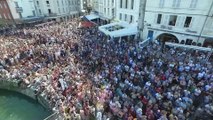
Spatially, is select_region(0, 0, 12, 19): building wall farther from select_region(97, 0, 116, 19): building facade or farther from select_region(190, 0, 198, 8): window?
select_region(190, 0, 198, 8): window

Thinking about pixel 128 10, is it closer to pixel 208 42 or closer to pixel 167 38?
pixel 167 38

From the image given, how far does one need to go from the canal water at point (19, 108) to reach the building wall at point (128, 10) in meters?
16.5

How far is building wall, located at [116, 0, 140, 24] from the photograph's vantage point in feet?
75.5

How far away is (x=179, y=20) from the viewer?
18562mm

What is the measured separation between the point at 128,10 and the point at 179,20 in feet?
26.9

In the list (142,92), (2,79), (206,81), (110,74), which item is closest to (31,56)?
(2,79)

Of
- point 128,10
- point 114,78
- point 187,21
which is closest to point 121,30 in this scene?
point 128,10

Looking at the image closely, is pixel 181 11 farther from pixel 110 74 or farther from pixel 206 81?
pixel 110 74

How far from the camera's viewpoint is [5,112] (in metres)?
14.5

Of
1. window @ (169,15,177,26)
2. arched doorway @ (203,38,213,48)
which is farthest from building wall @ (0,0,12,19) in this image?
arched doorway @ (203,38,213,48)

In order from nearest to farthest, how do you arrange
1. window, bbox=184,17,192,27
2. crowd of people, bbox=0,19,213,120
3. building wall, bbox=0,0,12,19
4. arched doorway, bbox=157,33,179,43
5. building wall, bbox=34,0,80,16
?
crowd of people, bbox=0,19,213,120, window, bbox=184,17,192,27, arched doorway, bbox=157,33,179,43, building wall, bbox=0,0,12,19, building wall, bbox=34,0,80,16

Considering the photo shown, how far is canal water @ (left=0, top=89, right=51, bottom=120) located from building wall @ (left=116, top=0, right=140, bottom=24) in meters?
16.5

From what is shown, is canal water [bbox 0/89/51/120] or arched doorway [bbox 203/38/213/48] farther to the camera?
A: arched doorway [bbox 203/38/213/48]

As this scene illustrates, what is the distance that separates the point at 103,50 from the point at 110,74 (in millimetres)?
4862
